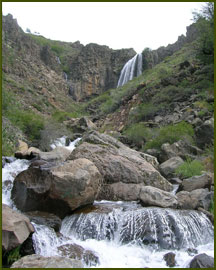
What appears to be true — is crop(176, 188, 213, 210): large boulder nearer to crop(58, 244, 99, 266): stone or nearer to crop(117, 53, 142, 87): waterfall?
crop(58, 244, 99, 266): stone

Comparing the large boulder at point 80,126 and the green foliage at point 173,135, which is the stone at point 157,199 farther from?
the large boulder at point 80,126

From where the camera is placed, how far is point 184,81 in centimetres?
2497

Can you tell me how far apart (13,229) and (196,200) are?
482 cm

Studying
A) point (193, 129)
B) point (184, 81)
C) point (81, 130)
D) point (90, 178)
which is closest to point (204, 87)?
point (184, 81)

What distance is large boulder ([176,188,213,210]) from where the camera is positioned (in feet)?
25.9

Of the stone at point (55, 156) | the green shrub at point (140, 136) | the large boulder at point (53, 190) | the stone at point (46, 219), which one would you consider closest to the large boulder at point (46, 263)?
the stone at point (46, 219)

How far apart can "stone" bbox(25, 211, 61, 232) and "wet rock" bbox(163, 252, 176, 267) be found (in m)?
2.55

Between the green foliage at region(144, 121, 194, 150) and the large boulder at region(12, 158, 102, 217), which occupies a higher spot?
the green foliage at region(144, 121, 194, 150)

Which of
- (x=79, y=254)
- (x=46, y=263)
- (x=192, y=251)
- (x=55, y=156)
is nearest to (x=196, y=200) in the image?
(x=192, y=251)

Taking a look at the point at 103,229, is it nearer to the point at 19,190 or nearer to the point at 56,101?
the point at 19,190

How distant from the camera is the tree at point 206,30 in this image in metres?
21.1

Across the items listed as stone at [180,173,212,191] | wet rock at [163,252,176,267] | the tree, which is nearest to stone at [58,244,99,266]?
wet rock at [163,252,176,267]

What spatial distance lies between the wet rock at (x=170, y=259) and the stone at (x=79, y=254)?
1.45m

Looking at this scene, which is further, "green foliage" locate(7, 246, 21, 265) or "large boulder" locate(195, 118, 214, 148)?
"large boulder" locate(195, 118, 214, 148)
